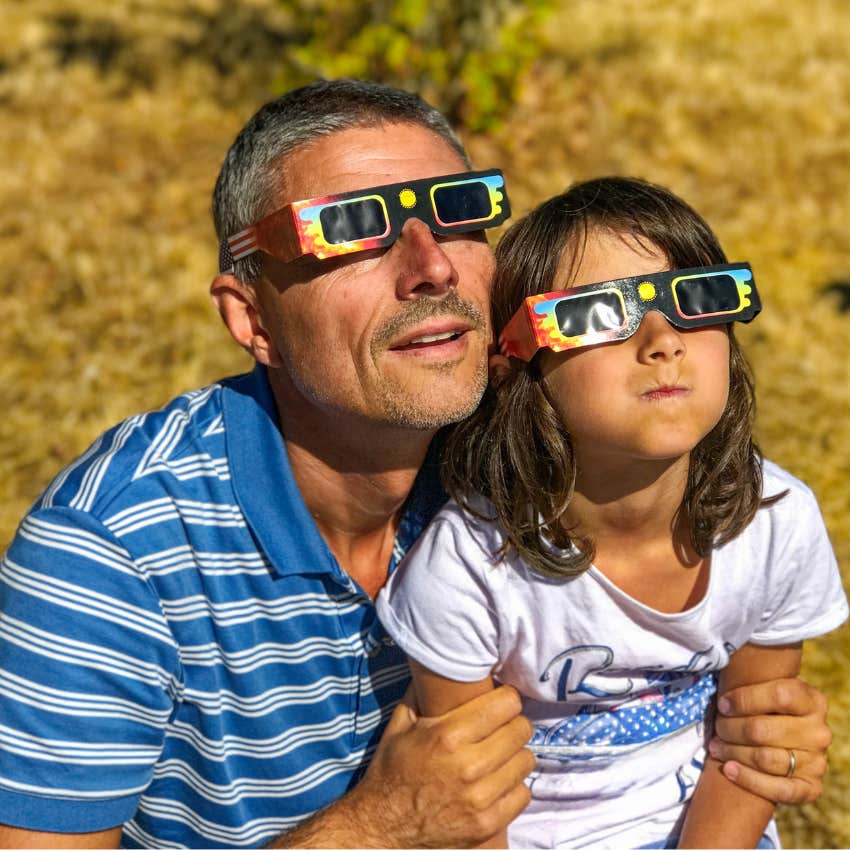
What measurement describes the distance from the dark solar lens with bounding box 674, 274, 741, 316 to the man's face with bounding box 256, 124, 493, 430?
0.51 m

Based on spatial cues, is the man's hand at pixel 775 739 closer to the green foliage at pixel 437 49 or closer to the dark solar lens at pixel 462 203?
the dark solar lens at pixel 462 203

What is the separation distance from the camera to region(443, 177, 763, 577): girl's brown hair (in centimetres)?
275

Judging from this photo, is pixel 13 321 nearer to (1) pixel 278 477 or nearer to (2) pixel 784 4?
(1) pixel 278 477

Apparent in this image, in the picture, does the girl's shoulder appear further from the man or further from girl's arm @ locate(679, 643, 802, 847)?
the man

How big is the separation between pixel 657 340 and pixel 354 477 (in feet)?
3.02

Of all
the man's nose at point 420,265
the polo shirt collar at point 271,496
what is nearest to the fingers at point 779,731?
the polo shirt collar at point 271,496

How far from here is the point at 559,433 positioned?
2797 millimetres

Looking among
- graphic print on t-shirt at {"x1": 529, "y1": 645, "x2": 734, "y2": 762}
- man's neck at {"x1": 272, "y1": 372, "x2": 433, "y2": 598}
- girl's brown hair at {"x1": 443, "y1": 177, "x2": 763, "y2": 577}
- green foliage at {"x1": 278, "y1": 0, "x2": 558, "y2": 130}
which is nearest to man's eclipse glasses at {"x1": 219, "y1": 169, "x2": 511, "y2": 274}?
girl's brown hair at {"x1": 443, "y1": 177, "x2": 763, "y2": 577}

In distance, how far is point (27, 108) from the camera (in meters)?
8.70

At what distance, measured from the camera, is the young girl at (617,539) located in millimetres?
2643

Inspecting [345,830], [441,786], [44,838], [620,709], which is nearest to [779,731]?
[620,709]

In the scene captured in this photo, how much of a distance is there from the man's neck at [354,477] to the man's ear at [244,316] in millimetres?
142

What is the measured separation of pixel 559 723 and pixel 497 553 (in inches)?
21.6

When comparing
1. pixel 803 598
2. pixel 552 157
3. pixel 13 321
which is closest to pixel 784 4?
pixel 552 157
